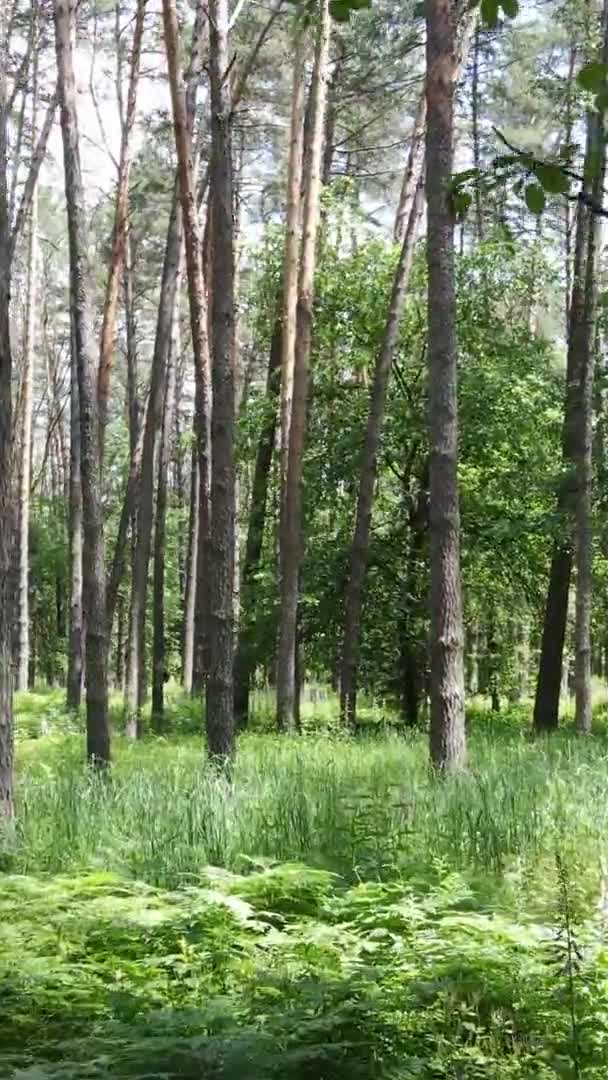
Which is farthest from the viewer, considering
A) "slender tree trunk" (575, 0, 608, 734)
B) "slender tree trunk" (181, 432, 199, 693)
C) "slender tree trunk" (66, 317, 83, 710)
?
"slender tree trunk" (181, 432, 199, 693)

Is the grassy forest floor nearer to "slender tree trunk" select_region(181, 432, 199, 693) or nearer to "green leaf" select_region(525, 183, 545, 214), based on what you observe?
"green leaf" select_region(525, 183, 545, 214)

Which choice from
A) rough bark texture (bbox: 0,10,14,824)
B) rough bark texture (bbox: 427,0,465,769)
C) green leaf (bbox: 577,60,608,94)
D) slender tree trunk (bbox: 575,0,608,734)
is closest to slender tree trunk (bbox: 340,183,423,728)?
slender tree trunk (bbox: 575,0,608,734)

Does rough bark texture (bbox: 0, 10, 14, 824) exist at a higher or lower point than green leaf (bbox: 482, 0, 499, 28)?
lower

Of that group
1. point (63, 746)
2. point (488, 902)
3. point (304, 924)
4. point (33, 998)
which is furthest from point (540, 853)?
point (63, 746)

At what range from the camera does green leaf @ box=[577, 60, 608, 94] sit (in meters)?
1.70

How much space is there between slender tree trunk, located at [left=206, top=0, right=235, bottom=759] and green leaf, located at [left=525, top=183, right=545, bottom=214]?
6238mm

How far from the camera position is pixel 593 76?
1.70 metres

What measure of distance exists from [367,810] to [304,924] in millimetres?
1712

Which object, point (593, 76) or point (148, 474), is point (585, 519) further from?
point (593, 76)

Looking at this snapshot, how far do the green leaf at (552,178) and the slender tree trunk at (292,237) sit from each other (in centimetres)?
1194

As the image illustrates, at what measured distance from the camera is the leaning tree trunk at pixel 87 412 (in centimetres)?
909

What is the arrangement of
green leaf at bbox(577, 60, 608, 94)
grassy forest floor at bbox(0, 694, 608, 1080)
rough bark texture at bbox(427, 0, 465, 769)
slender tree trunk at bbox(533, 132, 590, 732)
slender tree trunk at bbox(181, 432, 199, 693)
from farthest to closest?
slender tree trunk at bbox(181, 432, 199, 693)
slender tree trunk at bbox(533, 132, 590, 732)
rough bark texture at bbox(427, 0, 465, 769)
grassy forest floor at bbox(0, 694, 608, 1080)
green leaf at bbox(577, 60, 608, 94)

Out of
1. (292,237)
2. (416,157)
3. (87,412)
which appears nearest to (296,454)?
(292,237)

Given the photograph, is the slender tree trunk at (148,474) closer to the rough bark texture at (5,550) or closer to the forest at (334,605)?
the forest at (334,605)
